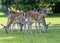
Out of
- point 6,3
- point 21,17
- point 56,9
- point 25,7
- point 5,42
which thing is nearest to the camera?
point 5,42

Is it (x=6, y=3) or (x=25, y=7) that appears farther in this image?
(x=25, y=7)

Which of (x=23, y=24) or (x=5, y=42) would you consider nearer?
(x=5, y=42)

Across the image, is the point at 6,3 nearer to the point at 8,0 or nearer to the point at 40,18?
the point at 8,0

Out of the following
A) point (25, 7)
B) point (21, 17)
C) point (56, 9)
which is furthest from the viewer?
point (56, 9)

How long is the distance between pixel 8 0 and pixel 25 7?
975cm

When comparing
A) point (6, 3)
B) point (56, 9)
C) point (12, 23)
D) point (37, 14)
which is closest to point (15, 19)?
point (12, 23)

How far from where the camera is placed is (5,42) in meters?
15.5

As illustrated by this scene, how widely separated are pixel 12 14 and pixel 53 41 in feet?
20.3

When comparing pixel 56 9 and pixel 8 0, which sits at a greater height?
pixel 8 0

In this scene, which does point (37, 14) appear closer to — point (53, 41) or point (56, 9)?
point (53, 41)

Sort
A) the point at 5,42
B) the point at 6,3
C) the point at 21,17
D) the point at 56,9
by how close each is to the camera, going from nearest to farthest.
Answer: the point at 5,42, the point at 21,17, the point at 6,3, the point at 56,9

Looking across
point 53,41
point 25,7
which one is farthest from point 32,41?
point 25,7

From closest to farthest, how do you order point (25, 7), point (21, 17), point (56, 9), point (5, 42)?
point (5, 42) < point (21, 17) < point (25, 7) < point (56, 9)

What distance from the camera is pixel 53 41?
1589 cm
